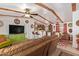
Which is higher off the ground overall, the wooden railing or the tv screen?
the tv screen

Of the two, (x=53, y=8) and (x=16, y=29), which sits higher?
(x=53, y=8)

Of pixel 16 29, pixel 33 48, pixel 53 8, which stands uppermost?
pixel 53 8

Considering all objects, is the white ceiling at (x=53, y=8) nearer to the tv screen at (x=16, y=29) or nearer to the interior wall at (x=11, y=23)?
the interior wall at (x=11, y=23)

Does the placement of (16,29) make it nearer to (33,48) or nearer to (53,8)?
(33,48)

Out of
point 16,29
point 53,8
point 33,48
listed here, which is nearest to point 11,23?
point 16,29

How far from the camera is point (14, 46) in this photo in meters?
1.90

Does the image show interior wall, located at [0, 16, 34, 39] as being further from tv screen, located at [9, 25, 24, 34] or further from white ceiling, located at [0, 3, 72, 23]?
white ceiling, located at [0, 3, 72, 23]

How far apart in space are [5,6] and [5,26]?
33cm

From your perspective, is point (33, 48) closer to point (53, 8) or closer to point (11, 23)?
point (11, 23)

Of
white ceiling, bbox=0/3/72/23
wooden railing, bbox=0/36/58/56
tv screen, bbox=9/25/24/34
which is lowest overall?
wooden railing, bbox=0/36/58/56

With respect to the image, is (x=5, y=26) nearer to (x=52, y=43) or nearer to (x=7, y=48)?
(x=7, y=48)

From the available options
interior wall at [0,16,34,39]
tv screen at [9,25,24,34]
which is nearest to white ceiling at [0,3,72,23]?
interior wall at [0,16,34,39]

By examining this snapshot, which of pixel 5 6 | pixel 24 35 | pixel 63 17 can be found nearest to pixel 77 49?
pixel 63 17

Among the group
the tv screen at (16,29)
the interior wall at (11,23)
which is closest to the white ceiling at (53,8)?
the interior wall at (11,23)
